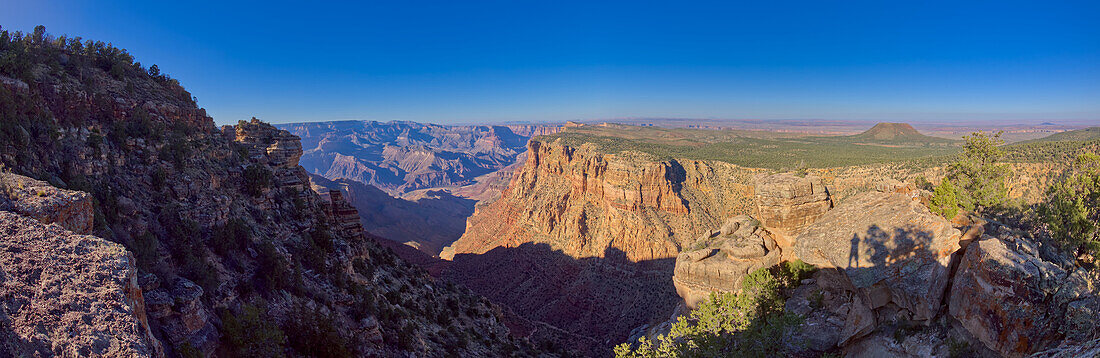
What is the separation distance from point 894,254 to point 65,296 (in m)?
20.1

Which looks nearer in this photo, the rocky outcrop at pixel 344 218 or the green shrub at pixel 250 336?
the green shrub at pixel 250 336

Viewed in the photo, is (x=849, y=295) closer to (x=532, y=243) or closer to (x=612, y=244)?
(x=612, y=244)

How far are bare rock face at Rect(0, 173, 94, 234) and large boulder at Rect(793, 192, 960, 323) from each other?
2131 cm

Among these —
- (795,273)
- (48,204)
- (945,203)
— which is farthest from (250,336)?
(945,203)

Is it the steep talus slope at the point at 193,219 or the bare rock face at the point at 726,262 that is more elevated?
the steep talus slope at the point at 193,219

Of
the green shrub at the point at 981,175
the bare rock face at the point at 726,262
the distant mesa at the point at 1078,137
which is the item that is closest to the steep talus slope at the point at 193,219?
the bare rock face at the point at 726,262

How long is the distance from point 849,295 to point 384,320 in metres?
19.5

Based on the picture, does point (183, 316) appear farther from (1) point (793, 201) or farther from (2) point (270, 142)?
(1) point (793, 201)

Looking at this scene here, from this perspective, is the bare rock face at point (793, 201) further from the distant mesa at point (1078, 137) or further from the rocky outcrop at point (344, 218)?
the distant mesa at point (1078, 137)

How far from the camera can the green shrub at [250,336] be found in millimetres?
11266

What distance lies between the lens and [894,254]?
44.6ft

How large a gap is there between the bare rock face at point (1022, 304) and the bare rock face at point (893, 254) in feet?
3.51

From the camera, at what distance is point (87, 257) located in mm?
7273

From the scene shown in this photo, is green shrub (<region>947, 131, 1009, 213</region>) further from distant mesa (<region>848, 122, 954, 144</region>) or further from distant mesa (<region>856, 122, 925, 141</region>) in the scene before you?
distant mesa (<region>856, 122, 925, 141</region>)
